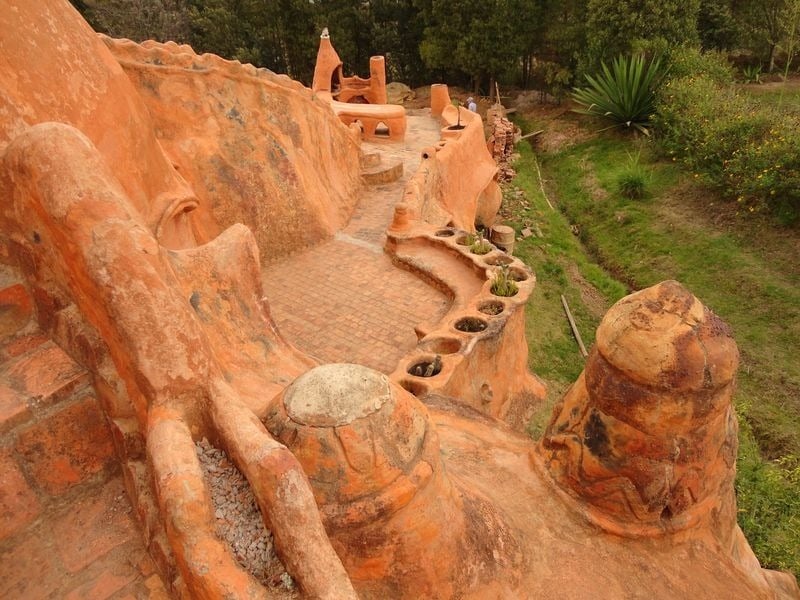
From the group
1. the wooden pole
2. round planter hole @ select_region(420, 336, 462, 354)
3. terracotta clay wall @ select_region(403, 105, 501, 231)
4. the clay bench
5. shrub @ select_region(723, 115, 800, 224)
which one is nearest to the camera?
round planter hole @ select_region(420, 336, 462, 354)

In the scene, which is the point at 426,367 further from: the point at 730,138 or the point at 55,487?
the point at 730,138

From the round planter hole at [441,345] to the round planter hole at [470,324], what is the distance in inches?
22.2

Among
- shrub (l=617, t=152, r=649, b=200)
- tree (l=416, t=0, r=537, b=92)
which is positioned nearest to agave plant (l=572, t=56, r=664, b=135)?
shrub (l=617, t=152, r=649, b=200)

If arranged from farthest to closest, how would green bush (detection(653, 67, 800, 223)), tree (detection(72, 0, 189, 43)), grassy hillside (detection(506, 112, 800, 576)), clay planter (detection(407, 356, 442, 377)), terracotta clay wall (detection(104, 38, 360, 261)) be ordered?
tree (detection(72, 0, 189, 43)), green bush (detection(653, 67, 800, 223)), grassy hillside (detection(506, 112, 800, 576)), terracotta clay wall (detection(104, 38, 360, 261)), clay planter (detection(407, 356, 442, 377))

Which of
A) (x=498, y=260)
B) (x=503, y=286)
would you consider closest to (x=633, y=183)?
(x=498, y=260)

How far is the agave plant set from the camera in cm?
2460

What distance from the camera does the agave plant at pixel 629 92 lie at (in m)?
24.6

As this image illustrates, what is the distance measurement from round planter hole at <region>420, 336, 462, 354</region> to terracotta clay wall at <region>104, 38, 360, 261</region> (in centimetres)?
475

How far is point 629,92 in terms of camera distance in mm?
25094

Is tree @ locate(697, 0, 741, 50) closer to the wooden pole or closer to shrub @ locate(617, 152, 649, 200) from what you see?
shrub @ locate(617, 152, 649, 200)

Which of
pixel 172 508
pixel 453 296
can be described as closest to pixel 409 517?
pixel 172 508

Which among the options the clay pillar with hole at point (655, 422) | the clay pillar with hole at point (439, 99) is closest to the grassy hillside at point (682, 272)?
the clay pillar with hole at point (439, 99)

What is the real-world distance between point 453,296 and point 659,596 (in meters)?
6.94

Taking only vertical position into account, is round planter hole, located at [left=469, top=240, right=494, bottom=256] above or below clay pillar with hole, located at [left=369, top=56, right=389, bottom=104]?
below
